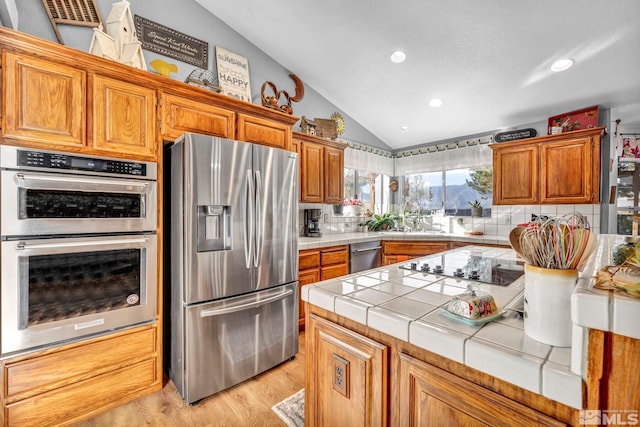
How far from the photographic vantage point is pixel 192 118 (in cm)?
207

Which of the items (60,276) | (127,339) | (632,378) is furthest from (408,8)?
(127,339)

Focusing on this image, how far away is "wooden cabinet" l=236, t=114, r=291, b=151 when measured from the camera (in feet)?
7.62

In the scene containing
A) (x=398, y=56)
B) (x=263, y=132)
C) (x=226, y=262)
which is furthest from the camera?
(x=398, y=56)

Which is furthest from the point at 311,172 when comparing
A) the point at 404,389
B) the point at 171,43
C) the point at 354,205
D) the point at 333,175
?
the point at 404,389

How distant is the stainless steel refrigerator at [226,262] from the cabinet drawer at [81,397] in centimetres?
21

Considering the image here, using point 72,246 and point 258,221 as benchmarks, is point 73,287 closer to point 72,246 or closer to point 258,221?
point 72,246

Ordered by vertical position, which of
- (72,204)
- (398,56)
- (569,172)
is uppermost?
(398,56)

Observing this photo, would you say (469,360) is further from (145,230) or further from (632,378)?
(145,230)

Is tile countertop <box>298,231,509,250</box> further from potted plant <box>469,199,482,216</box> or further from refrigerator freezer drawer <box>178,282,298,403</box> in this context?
refrigerator freezer drawer <box>178,282,298,403</box>

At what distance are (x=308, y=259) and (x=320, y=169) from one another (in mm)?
1168

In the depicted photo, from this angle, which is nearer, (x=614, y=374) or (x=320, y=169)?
(x=614, y=374)

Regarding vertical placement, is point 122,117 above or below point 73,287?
above

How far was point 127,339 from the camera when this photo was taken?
Result: 1786mm

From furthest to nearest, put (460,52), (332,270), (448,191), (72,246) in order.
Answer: (448,191) → (332,270) → (460,52) → (72,246)
